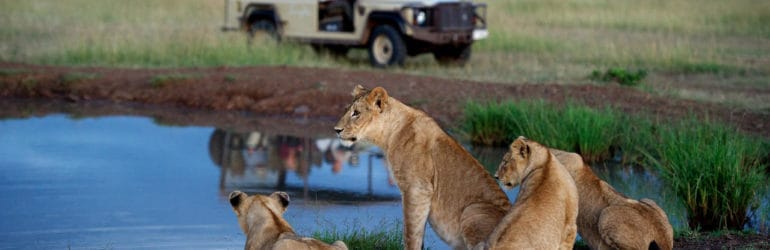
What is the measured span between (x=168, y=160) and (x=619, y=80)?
24.2ft

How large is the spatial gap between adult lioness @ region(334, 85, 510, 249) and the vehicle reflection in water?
3082 millimetres

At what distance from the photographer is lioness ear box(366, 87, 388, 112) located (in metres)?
6.73

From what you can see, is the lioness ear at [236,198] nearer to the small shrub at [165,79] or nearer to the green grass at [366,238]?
the green grass at [366,238]

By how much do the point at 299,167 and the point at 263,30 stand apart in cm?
972

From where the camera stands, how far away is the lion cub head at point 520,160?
6.11 m

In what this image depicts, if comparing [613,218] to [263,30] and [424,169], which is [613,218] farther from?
[263,30]

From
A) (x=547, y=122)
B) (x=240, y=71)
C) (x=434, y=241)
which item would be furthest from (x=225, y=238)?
(x=240, y=71)

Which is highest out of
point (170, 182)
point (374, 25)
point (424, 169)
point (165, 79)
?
point (424, 169)

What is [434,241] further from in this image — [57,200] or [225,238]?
[57,200]

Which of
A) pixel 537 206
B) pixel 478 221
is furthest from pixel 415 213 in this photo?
pixel 537 206

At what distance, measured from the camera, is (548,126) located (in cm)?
1156

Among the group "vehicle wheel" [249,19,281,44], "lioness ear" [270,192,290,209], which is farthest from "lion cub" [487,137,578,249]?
"vehicle wheel" [249,19,281,44]

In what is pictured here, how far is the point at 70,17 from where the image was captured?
2855 centimetres

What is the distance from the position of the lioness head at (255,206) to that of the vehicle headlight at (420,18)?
13729 millimetres
